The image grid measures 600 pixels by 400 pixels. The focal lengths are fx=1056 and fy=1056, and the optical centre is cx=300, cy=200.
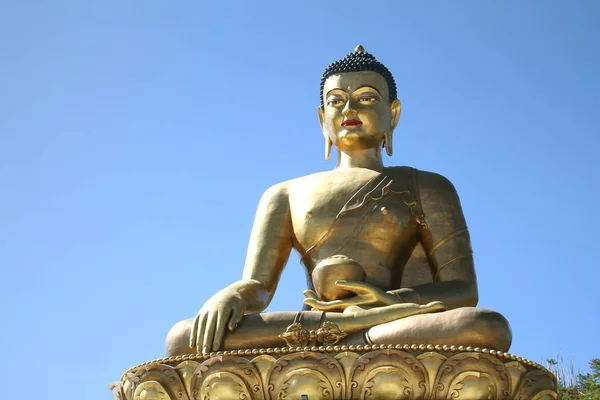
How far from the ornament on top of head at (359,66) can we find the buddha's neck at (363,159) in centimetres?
54

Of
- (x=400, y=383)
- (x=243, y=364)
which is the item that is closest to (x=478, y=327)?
(x=400, y=383)

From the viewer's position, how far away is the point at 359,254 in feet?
25.7

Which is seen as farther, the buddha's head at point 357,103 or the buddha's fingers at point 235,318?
the buddha's head at point 357,103

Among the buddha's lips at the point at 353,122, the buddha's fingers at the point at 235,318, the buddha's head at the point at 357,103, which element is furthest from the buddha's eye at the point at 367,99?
the buddha's fingers at the point at 235,318

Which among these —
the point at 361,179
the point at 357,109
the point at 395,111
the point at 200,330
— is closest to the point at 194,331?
the point at 200,330

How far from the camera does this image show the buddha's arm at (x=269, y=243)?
26.4 ft

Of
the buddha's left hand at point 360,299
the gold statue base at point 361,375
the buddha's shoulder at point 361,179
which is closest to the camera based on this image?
the gold statue base at point 361,375

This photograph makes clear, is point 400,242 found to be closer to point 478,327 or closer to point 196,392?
point 478,327

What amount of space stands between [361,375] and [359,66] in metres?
3.14

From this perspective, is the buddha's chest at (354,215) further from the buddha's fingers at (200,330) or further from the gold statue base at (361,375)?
the gold statue base at (361,375)

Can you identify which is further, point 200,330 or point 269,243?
point 269,243

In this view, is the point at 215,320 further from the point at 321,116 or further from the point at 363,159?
the point at 321,116

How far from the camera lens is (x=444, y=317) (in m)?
6.61

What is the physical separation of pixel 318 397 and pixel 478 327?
1.08 metres
